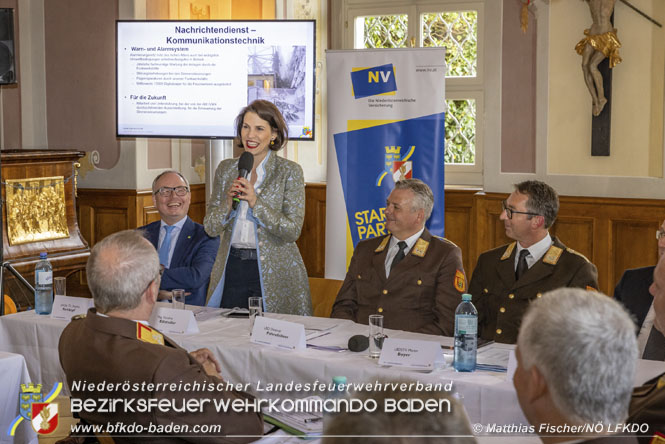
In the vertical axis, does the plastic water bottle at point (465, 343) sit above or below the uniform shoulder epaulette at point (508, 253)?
below

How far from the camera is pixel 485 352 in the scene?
9.26 ft

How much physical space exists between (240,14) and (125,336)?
222 inches

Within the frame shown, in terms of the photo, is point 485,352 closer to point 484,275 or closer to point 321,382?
point 321,382

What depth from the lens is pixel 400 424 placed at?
3.48ft

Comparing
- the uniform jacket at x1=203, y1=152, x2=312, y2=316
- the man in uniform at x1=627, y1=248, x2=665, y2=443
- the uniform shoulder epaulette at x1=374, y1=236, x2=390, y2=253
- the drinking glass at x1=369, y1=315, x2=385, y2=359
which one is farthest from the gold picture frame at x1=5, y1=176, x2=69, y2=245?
the man in uniform at x1=627, y1=248, x2=665, y2=443

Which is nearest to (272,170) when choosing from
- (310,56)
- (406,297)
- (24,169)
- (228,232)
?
(228,232)

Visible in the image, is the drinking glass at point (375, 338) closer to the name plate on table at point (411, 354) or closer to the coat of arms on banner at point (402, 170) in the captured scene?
the name plate on table at point (411, 354)

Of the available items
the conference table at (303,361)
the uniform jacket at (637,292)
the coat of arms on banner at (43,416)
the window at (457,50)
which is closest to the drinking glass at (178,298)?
the conference table at (303,361)

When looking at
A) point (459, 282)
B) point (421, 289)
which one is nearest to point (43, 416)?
point (421, 289)

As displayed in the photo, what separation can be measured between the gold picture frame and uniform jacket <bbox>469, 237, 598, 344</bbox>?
3495mm

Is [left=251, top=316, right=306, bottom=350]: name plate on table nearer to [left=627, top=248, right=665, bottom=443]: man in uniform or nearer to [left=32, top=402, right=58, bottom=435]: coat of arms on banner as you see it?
[left=32, top=402, right=58, bottom=435]: coat of arms on banner

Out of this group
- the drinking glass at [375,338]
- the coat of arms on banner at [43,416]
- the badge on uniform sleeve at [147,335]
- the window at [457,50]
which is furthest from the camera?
the window at [457,50]

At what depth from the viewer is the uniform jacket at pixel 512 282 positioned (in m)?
3.37

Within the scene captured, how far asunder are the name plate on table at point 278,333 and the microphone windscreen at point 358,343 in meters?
0.18
